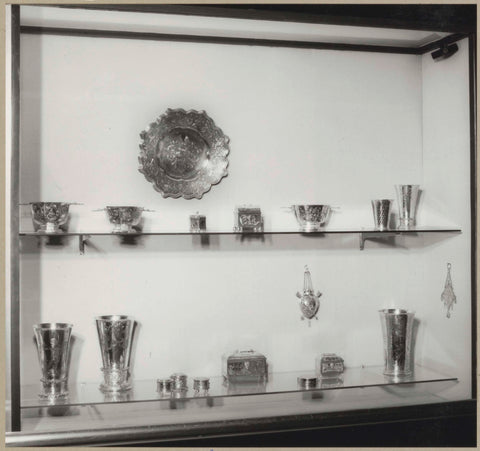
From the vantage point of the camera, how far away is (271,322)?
270 centimetres

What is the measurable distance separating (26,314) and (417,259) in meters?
1.57

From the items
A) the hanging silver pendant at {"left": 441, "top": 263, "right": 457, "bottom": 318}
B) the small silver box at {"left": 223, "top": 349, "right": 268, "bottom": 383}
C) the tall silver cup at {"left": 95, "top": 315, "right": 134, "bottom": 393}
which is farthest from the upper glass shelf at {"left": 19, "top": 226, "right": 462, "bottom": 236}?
the small silver box at {"left": 223, "top": 349, "right": 268, "bottom": 383}

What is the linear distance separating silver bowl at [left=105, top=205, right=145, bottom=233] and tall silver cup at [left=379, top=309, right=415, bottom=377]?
40.1 inches

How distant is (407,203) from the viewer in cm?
267

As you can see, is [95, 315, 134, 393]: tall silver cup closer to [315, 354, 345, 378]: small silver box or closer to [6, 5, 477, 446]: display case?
[6, 5, 477, 446]: display case

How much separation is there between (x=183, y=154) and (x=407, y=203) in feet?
2.93

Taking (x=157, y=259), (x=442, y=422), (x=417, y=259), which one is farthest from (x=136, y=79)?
(x=442, y=422)

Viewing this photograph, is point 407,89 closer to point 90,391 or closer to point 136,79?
point 136,79

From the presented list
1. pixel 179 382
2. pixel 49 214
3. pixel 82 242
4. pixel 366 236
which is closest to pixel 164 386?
pixel 179 382

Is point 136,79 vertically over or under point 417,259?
over

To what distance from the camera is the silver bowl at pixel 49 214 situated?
90.2 inches

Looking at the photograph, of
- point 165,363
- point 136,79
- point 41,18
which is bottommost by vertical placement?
point 165,363

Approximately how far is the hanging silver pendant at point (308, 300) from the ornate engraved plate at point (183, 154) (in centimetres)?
54

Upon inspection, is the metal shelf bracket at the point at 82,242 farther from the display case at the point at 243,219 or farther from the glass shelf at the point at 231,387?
the glass shelf at the point at 231,387
